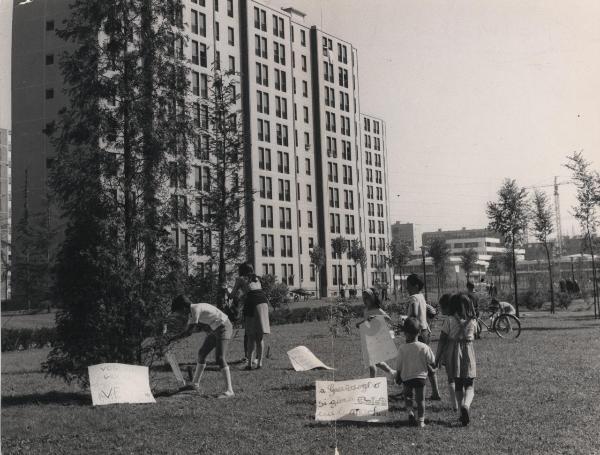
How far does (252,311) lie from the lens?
11.0 metres

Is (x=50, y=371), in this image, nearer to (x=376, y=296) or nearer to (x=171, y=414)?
(x=171, y=414)

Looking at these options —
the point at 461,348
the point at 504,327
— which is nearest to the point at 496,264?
the point at 504,327

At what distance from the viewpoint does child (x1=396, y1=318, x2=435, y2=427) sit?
6.71m

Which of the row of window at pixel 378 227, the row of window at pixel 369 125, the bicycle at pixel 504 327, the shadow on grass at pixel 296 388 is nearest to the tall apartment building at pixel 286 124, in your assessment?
the row of window at pixel 378 227

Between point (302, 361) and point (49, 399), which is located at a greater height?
point (302, 361)

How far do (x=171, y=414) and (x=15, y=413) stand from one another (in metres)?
2.11

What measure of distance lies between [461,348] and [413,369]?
2.09 feet

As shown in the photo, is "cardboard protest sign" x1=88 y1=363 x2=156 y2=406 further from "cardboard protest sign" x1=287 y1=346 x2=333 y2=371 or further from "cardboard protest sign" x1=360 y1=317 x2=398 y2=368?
"cardboard protest sign" x1=287 y1=346 x2=333 y2=371

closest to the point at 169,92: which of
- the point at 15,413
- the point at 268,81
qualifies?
the point at 15,413

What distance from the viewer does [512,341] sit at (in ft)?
51.2

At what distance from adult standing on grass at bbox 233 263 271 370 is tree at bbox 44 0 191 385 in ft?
5.21

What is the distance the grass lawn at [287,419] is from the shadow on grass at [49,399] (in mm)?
14

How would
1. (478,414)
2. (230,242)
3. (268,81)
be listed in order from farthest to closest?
(268,81) → (230,242) → (478,414)

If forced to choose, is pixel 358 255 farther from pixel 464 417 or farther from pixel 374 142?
pixel 374 142
